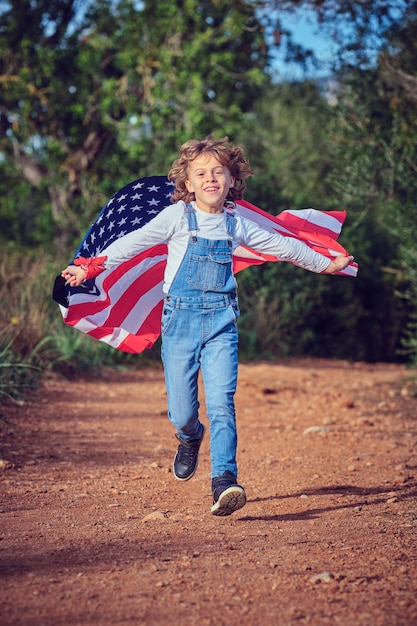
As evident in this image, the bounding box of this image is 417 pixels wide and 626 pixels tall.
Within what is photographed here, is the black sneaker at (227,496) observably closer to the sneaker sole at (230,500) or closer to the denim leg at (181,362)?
the sneaker sole at (230,500)

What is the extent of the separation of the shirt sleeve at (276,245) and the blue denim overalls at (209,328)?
0.46 feet

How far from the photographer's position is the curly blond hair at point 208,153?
4.77 metres

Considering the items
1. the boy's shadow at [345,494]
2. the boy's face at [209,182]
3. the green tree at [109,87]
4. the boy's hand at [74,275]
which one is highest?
the green tree at [109,87]

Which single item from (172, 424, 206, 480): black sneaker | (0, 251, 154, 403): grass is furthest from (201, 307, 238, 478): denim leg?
(0, 251, 154, 403): grass

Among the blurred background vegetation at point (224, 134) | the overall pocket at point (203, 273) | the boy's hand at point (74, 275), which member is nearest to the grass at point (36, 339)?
the blurred background vegetation at point (224, 134)

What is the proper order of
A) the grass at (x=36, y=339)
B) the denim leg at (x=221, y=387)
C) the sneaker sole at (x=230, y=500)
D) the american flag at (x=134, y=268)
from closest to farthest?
the sneaker sole at (x=230, y=500) < the denim leg at (x=221, y=387) < the american flag at (x=134, y=268) < the grass at (x=36, y=339)

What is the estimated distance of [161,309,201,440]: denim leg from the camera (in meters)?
4.66

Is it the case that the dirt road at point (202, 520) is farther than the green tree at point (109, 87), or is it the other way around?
the green tree at point (109, 87)

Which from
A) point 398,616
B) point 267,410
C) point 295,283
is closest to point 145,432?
point 267,410

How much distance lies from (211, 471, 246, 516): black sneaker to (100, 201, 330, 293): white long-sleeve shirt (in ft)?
3.33

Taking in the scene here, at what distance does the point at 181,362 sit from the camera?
185 inches

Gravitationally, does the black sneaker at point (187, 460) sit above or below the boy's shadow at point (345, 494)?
above

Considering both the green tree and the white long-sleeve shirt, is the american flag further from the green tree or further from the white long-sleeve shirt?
the green tree

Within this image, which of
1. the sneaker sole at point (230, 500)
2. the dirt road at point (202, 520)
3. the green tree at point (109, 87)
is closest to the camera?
the dirt road at point (202, 520)
